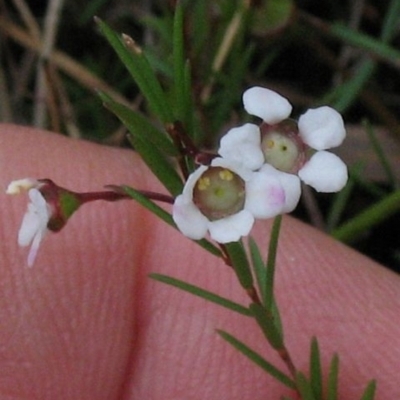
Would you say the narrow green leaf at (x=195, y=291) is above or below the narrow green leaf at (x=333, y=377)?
above

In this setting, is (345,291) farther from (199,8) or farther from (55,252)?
(199,8)

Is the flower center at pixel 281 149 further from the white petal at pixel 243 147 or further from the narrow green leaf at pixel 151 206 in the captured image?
the narrow green leaf at pixel 151 206

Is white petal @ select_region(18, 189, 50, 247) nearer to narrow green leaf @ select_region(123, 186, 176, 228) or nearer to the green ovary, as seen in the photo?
narrow green leaf @ select_region(123, 186, 176, 228)

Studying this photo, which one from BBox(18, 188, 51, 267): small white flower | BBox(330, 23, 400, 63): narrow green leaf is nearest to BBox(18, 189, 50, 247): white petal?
BBox(18, 188, 51, 267): small white flower

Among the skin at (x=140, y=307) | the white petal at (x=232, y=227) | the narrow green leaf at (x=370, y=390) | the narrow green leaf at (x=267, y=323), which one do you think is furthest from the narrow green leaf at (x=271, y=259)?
the skin at (x=140, y=307)

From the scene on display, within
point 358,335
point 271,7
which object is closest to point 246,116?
point 271,7

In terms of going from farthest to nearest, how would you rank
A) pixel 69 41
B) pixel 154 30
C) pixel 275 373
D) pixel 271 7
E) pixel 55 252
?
pixel 69 41 < pixel 154 30 < pixel 271 7 < pixel 55 252 < pixel 275 373

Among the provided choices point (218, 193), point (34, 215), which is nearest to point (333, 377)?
point (218, 193)
